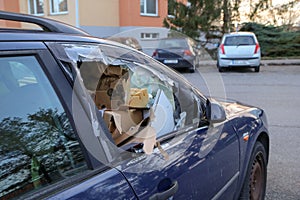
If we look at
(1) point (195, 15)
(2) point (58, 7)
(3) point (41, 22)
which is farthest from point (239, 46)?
(3) point (41, 22)

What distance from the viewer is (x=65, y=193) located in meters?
1.30

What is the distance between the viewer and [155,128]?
80.8 inches

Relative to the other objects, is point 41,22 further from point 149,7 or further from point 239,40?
point 149,7

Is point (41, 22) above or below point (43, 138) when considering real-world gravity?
above

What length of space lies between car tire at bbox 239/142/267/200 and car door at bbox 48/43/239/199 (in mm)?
306

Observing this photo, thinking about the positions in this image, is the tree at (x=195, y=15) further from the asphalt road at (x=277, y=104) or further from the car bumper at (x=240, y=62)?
the car bumper at (x=240, y=62)

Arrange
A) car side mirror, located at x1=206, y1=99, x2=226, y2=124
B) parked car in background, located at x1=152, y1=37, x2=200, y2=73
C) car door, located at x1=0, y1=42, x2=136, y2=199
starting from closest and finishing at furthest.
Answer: car door, located at x1=0, y1=42, x2=136, y2=199
car side mirror, located at x1=206, y1=99, x2=226, y2=124
parked car in background, located at x1=152, y1=37, x2=200, y2=73

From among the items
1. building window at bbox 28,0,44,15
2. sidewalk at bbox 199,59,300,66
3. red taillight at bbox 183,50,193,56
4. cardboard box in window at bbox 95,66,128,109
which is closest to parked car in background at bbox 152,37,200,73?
red taillight at bbox 183,50,193,56

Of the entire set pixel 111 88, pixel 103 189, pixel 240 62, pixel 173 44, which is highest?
pixel 173 44

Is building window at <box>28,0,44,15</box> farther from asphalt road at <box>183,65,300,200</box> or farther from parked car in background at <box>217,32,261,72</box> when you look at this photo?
asphalt road at <box>183,65,300,200</box>

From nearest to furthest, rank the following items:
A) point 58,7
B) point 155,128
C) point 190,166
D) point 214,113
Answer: point 190,166
point 155,128
point 214,113
point 58,7

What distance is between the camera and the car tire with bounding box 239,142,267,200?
270cm

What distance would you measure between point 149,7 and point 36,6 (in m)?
7.17

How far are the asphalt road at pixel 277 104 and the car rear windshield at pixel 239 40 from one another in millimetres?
1208
